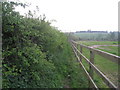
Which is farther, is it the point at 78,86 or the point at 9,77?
the point at 78,86

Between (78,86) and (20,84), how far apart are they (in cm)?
161

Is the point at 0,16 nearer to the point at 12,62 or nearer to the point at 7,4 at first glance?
the point at 7,4

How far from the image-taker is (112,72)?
12.3 ft

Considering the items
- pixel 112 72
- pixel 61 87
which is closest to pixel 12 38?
pixel 61 87

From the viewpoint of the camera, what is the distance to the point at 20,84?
2.40 meters

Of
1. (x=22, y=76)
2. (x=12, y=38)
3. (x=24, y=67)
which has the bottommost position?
(x=22, y=76)

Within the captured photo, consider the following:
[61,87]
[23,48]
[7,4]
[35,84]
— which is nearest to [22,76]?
[35,84]

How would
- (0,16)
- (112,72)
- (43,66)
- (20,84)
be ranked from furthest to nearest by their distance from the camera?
(112,72) < (43,66) < (20,84) < (0,16)

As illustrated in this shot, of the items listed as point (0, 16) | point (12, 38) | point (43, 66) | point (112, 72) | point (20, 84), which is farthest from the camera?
point (112, 72)

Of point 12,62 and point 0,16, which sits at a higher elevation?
point 0,16

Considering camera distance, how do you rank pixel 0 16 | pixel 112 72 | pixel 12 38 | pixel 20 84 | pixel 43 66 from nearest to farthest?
pixel 0 16, pixel 20 84, pixel 12 38, pixel 43 66, pixel 112 72

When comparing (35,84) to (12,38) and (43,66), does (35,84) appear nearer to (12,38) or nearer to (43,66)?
(43,66)

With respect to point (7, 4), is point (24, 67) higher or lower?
lower

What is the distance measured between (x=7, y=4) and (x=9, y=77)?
157 centimetres
